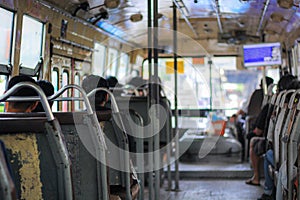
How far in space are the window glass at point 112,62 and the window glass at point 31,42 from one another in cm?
336

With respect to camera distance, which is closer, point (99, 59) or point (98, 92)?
point (98, 92)

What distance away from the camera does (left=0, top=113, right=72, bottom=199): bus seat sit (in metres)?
2.43

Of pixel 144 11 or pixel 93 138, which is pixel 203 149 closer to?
pixel 144 11

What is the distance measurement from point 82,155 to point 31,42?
289cm

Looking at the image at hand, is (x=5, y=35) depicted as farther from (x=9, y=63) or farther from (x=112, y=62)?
(x=112, y=62)

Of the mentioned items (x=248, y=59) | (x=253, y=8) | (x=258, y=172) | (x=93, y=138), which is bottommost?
(x=258, y=172)

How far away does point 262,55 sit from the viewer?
8.23 m

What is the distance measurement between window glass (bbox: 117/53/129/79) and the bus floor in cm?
354

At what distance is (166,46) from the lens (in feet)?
35.1

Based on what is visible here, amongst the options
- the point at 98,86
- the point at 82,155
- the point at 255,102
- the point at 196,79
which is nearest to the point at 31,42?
the point at 98,86

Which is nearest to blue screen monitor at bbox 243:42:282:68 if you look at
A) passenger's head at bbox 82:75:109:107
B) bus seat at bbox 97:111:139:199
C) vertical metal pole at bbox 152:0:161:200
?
vertical metal pole at bbox 152:0:161:200

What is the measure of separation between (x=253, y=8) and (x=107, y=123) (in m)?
4.75

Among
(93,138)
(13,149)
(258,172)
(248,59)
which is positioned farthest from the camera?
(248,59)

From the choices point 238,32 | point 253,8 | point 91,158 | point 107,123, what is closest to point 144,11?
point 253,8
